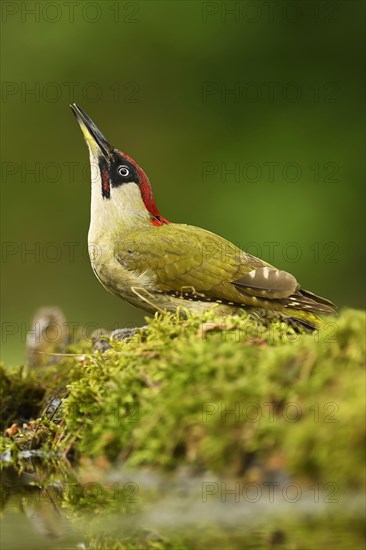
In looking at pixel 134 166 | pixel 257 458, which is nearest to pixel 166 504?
pixel 257 458

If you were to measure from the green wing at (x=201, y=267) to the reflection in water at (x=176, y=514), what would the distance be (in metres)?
2.15

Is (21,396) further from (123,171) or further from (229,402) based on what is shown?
(229,402)

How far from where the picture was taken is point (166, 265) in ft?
18.4

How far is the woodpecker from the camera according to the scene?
5434 mm

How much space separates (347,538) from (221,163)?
11.0 m

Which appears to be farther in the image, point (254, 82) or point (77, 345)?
point (254, 82)

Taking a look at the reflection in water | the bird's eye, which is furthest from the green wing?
Result: the reflection in water

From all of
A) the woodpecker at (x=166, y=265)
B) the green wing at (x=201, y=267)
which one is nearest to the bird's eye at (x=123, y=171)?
the woodpecker at (x=166, y=265)

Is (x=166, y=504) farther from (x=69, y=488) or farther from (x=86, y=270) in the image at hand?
(x=86, y=270)

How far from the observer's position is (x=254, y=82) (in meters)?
13.2

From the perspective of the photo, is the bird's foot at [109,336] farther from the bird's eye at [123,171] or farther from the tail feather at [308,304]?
the bird's eye at [123,171]

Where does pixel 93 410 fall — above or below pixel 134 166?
below

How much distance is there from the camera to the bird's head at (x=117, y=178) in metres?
5.91

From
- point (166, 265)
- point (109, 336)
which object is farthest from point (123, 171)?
point (109, 336)
